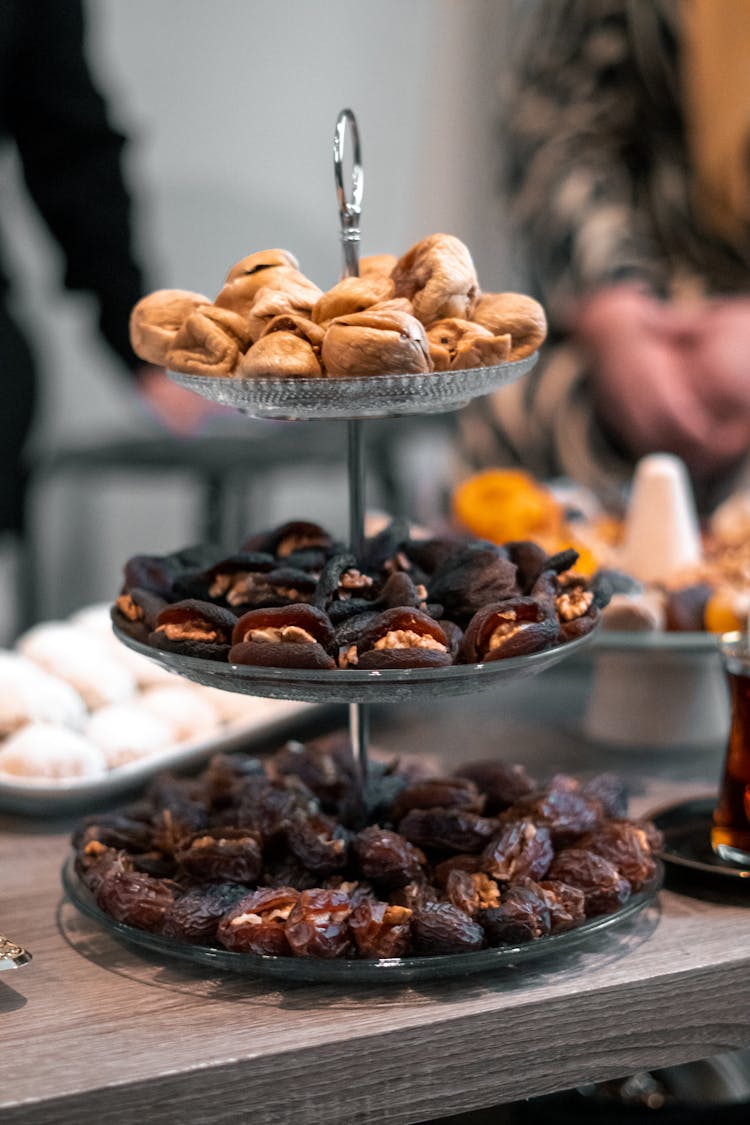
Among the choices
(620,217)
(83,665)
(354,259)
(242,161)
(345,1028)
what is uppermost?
(242,161)

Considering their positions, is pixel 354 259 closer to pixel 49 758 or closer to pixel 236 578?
pixel 236 578

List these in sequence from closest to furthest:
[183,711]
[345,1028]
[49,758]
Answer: [345,1028], [49,758], [183,711]

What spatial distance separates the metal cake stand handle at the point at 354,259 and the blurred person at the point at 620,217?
3.31ft

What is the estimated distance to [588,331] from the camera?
1714 mm

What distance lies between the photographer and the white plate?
84cm

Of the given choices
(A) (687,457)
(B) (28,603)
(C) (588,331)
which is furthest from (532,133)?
(B) (28,603)

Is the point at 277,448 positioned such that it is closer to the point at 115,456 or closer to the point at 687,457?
the point at 115,456

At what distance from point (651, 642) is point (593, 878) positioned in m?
0.29

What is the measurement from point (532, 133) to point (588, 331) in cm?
37

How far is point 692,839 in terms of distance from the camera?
2.53 feet

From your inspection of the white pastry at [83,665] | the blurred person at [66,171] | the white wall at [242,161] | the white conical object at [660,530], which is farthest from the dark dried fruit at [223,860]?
the white wall at [242,161]

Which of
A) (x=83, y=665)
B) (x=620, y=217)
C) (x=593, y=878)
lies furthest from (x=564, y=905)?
(x=620, y=217)

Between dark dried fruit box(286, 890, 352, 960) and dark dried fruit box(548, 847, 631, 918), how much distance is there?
0.36 feet

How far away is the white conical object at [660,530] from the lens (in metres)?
1.07
